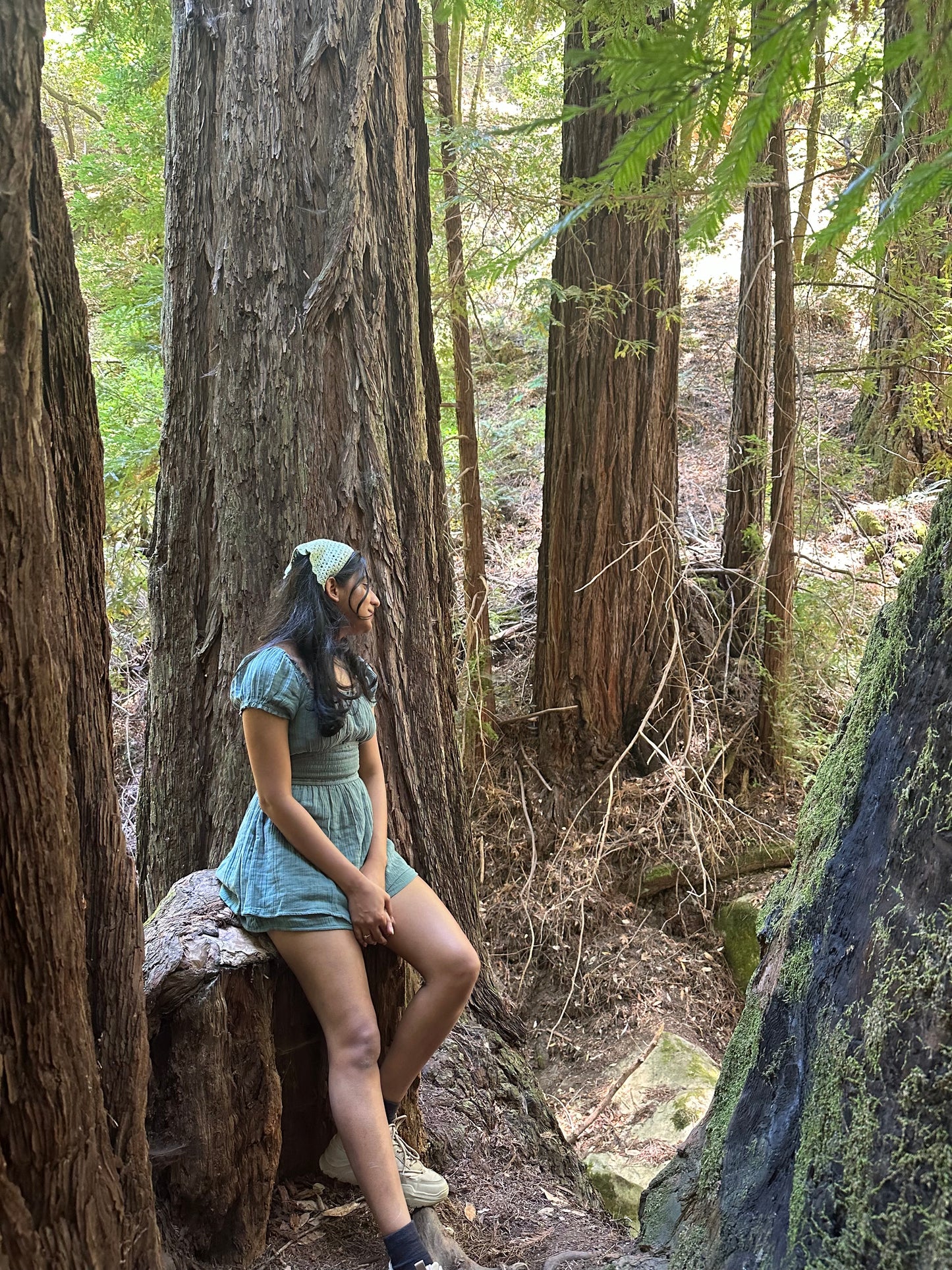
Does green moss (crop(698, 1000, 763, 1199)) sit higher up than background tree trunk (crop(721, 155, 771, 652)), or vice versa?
background tree trunk (crop(721, 155, 771, 652))

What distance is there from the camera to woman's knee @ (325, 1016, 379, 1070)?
103 inches

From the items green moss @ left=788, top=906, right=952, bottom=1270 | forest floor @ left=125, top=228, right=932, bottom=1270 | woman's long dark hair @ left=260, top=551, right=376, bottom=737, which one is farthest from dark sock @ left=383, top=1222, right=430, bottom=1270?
forest floor @ left=125, top=228, right=932, bottom=1270

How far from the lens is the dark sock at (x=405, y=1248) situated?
96.3 inches

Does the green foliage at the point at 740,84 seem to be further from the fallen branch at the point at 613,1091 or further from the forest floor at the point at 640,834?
the fallen branch at the point at 613,1091

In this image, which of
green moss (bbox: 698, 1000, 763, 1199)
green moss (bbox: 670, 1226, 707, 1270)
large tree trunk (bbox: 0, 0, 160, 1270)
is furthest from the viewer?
green moss (bbox: 698, 1000, 763, 1199)

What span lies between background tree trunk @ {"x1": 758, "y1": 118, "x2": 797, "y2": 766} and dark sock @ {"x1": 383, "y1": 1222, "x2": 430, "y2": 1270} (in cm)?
454

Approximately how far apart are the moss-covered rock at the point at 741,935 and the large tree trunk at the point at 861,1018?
3744 millimetres

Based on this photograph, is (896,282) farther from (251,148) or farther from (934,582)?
(934,582)

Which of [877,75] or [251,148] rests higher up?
[251,148]

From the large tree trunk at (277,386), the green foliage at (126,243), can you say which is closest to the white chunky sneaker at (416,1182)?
the large tree trunk at (277,386)

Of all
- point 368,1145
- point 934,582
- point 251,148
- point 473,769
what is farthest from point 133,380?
point 934,582

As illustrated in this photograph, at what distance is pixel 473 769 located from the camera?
21.3 feet

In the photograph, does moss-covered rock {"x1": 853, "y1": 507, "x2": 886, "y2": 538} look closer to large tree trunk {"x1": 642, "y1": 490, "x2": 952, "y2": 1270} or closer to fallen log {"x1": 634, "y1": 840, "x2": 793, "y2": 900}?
fallen log {"x1": 634, "y1": 840, "x2": 793, "y2": 900}

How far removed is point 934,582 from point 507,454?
886cm
